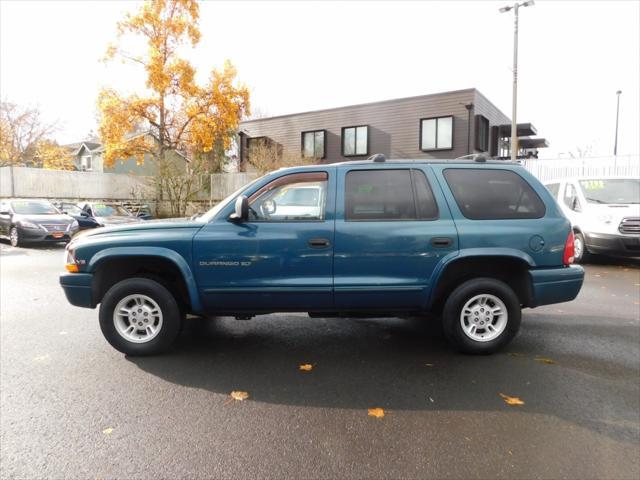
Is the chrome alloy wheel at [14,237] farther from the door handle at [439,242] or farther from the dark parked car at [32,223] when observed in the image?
the door handle at [439,242]

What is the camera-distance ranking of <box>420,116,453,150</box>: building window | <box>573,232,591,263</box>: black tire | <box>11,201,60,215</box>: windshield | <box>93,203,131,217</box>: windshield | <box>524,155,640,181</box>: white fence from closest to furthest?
<box>573,232,591,263</box>: black tire, <box>11,201,60,215</box>: windshield, <box>93,203,131,217</box>: windshield, <box>524,155,640,181</box>: white fence, <box>420,116,453,150</box>: building window

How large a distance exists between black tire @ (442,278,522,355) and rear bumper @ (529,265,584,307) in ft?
0.68

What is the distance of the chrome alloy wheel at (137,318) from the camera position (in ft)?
13.5

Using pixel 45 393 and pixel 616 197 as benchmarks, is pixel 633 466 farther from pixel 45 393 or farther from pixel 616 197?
pixel 616 197

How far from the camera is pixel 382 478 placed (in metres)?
2.39

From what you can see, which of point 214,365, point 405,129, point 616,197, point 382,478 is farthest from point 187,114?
point 382,478

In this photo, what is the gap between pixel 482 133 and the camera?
23875mm

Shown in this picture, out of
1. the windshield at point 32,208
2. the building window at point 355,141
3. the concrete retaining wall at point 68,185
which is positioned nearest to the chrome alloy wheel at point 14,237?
the windshield at point 32,208

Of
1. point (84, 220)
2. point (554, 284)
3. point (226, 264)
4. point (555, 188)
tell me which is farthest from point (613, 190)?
point (84, 220)

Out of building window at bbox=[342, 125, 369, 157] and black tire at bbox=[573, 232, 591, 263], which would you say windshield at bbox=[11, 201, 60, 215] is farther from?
building window at bbox=[342, 125, 369, 157]

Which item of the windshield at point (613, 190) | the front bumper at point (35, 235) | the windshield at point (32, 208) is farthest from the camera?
the windshield at point (32, 208)

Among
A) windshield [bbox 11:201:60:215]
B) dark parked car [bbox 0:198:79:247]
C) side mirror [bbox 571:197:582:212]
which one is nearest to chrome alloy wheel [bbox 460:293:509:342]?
side mirror [bbox 571:197:582:212]

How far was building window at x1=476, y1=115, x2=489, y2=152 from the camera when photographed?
23.3 meters

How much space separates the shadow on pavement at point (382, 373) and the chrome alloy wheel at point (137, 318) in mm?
225
